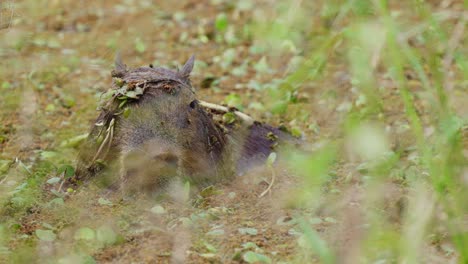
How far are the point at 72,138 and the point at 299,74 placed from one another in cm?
367

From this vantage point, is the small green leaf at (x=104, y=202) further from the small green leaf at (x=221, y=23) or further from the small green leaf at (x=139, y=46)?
the small green leaf at (x=221, y=23)

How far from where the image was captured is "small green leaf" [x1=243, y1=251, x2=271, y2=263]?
3.27 m

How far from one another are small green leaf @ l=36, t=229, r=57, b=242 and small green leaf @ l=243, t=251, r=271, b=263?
86 centimetres

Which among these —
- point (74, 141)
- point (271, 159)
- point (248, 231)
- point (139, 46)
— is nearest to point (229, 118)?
point (271, 159)

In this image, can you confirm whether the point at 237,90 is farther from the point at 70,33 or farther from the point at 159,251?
the point at 159,251

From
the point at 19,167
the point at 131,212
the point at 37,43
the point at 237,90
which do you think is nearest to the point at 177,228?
the point at 131,212

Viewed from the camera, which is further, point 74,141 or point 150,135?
point 74,141

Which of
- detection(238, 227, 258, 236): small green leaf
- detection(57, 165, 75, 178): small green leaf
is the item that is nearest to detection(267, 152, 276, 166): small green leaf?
detection(238, 227, 258, 236): small green leaf

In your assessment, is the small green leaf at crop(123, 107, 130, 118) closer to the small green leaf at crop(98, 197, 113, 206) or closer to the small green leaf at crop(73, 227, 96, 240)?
the small green leaf at crop(98, 197, 113, 206)

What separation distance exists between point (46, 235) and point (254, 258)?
928 mm

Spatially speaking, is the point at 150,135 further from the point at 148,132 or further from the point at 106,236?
the point at 106,236

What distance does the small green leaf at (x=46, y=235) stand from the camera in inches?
136

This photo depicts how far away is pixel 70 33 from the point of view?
26.0 feet

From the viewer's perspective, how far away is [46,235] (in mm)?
3465
